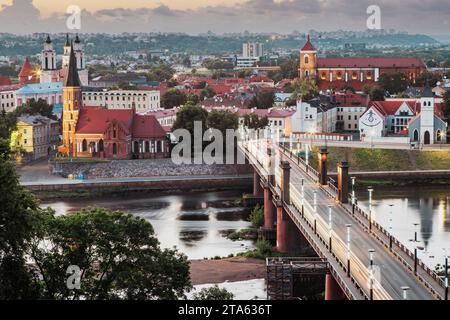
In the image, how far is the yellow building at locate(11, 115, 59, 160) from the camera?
147ft

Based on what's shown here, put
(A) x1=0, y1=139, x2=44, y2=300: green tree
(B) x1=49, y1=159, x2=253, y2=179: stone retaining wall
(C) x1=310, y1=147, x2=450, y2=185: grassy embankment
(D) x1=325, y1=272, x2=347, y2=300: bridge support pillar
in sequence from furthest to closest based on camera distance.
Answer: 1. (C) x1=310, y1=147, x2=450, y2=185: grassy embankment
2. (B) x1=49, y1=159, x2=253, y2=179: stone retaining wall
3. (D) x1=325, y1=272, x2=347, y2=300: bridge support pillar
4. (A) x1=0, y1=139, x2=44, y2=300: green tree

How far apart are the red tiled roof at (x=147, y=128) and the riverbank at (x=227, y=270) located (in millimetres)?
19588

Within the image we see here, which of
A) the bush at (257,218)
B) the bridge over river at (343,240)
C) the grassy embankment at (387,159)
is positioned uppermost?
the bridge over river at (343,240)

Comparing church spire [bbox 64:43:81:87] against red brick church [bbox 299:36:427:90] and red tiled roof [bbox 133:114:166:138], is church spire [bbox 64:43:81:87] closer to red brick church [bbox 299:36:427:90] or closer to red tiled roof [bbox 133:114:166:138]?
red tiled roof [bbox 133:114:166:138]

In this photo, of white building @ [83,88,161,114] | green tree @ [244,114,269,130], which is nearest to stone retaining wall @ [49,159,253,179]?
green tree @ [244,114,269,130]

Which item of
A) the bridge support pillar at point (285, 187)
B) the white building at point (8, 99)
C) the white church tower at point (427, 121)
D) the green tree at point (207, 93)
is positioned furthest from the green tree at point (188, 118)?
the green tree at point (207, 93)

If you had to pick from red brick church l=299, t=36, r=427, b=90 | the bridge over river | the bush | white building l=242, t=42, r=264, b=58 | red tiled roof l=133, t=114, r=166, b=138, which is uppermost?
white building l=242, t=42, r=264, b=58

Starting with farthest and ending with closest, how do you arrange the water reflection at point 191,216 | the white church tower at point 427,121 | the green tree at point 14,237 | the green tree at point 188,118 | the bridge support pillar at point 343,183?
1. the white church tower at point 427,121
2. the green tree at point 188,118
3. the water reflection at point 191,216
4. the bridge support pillar at point 343,183
5. the green tree at point 14,237

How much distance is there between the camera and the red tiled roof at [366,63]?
79.6 m

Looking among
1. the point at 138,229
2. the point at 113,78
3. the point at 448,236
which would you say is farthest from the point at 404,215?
the point at 113,78

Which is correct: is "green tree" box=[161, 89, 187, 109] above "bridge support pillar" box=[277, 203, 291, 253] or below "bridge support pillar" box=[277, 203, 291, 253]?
above

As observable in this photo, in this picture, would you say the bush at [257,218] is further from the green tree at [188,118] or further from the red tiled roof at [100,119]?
the green tree at [188,118]

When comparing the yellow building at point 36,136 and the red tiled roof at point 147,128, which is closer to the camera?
the red tiled roof at point 147,128
